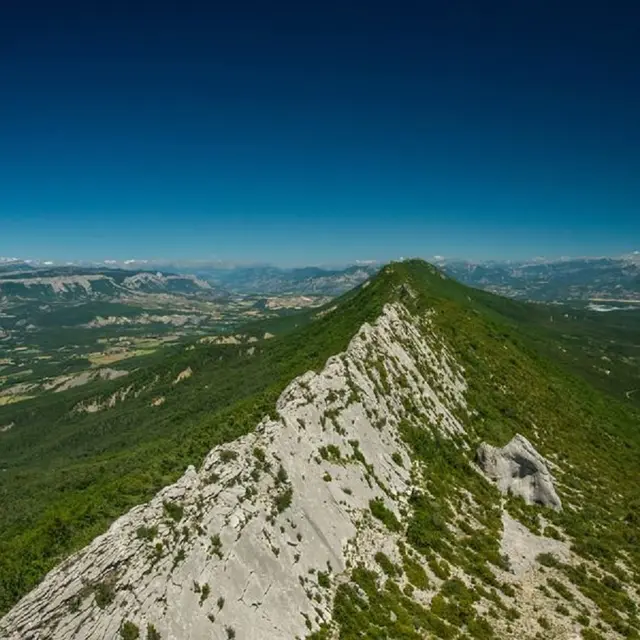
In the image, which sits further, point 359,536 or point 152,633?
point 359,536

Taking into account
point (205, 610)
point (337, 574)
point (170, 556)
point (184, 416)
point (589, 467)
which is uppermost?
point (170, 556)

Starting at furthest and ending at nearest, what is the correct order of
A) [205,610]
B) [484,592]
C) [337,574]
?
[484,592] → [337,574] → [205,610]

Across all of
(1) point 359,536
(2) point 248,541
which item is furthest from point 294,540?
(1) point 359,536

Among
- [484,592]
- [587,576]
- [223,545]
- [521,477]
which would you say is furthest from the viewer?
[521,477]

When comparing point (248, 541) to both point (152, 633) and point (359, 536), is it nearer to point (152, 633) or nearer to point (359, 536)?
point (152, 633)

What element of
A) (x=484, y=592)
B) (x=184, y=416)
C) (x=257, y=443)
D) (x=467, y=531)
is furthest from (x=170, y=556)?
(x=184, y=416)

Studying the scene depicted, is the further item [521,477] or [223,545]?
[521,477]

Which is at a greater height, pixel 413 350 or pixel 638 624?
pixel 413 350

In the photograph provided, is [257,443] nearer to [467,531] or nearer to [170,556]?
[170,556]
